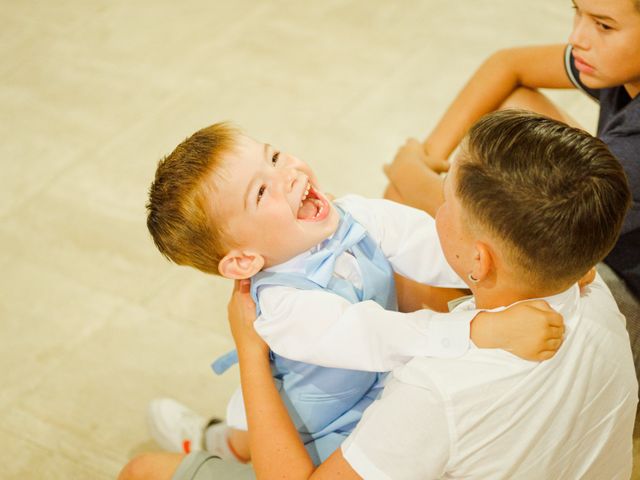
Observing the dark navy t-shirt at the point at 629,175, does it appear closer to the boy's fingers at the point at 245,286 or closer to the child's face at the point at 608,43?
the child's face at the point at 608,43

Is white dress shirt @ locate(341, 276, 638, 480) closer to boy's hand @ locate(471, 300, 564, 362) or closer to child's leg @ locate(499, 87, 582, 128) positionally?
boy's hand @ locate(471, 300, 564, 362)

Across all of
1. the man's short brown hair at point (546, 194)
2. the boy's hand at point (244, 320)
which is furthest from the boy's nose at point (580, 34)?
the boy's hand at point (244, 320)

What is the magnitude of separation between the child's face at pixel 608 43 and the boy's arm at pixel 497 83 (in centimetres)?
29

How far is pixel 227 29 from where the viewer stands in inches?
145

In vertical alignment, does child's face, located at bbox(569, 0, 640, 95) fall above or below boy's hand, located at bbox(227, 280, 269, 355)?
above

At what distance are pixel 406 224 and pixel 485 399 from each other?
0.56m

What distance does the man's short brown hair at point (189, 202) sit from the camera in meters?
1.33

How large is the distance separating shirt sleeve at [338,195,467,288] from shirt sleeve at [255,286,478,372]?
0.75 ft

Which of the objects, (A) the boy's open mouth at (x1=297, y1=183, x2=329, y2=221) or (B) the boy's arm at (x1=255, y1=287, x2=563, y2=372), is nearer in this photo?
(B) the boy's arm at (x1=255, y1=287, x2=563, y2=372)

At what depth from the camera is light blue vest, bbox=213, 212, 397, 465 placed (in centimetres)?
137

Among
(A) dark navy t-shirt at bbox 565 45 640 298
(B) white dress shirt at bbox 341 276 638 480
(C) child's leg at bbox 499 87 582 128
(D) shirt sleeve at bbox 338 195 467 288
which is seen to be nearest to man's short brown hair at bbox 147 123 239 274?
(D) shirt sleeve at bbox 338 195 467 288

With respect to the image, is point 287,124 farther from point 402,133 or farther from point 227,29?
point 227,29

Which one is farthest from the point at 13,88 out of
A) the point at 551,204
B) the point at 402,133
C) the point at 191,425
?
the point at 551,204

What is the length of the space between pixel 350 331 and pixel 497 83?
105cm
